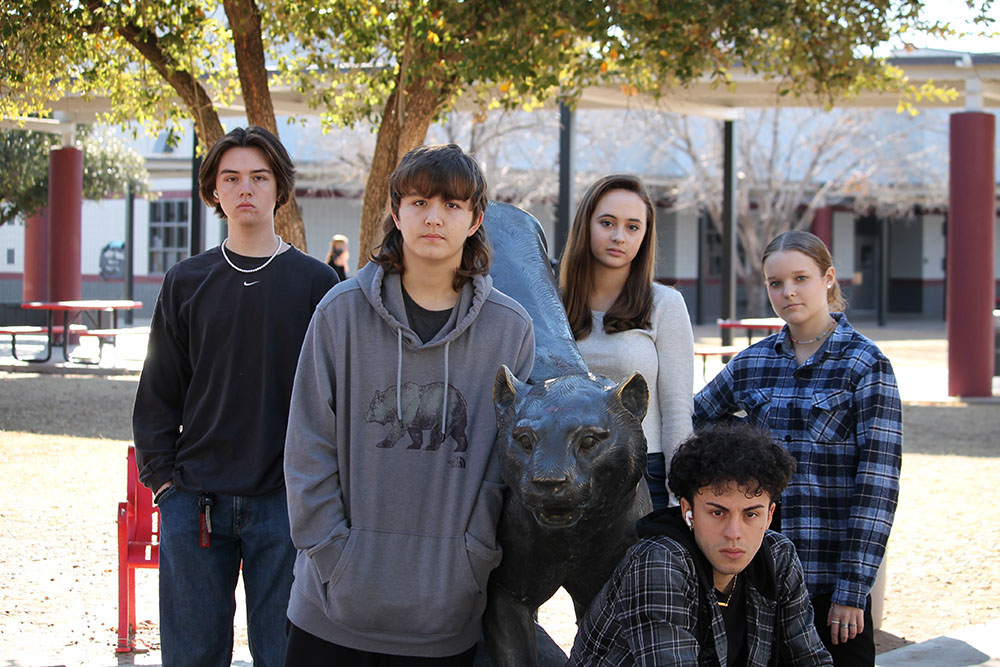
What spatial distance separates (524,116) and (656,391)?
20.4 meters

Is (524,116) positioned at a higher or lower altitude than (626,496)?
higher

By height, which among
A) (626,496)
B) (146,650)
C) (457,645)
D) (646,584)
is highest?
(626,496)

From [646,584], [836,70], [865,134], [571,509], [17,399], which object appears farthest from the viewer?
[865,134]

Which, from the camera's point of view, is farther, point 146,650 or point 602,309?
point 146,650

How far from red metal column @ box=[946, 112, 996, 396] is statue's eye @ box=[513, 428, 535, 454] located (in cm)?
1179

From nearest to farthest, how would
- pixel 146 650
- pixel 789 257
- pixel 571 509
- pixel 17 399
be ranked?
pixel 571 509 → pixel 789 257 → pixel 146 650 → pixel 17 399

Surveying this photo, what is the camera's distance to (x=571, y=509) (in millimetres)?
2102

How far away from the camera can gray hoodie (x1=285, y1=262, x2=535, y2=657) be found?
2.33 metres

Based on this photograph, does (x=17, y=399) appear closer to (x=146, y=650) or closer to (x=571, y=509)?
(x=146, y=650)

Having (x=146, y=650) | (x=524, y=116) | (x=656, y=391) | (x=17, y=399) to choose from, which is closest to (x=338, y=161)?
(x=524, y=116)

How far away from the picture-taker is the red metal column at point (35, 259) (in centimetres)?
1938

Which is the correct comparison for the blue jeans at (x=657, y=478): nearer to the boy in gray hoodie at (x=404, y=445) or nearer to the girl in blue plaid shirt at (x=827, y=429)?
the girl in blue plaid shirt at (x=827, y=429)

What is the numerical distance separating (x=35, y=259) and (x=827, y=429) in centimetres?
1931

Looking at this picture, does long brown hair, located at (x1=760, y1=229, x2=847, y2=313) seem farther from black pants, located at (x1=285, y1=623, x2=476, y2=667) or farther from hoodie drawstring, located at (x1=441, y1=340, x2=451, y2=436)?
black pants, located at (x1=285, y1=623, x2=476, y2=667)
